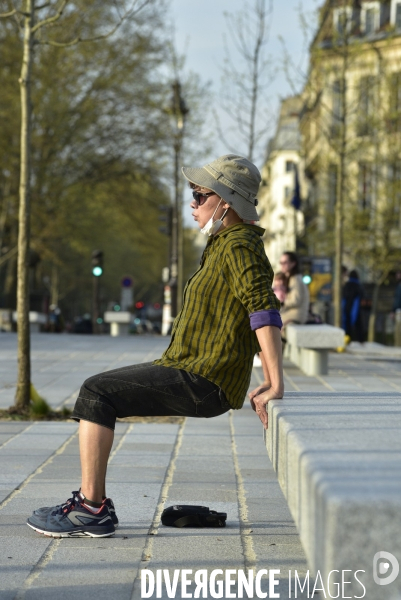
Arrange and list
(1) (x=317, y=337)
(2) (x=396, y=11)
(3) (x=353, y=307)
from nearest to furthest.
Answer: (1) (x=317, y=337) → (3) (x=353, y=307) → (2) (x=396, y=11)

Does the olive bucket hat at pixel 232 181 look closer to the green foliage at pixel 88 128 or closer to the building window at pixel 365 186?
the green foliage at pixel 88 128

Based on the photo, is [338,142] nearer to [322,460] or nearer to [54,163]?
[54,163]

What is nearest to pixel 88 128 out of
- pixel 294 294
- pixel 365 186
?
pixel 365 186

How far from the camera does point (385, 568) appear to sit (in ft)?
7.79

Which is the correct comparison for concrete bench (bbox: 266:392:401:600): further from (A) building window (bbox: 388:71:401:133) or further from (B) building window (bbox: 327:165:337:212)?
(A) building window (bbox: 388:71:401:133)

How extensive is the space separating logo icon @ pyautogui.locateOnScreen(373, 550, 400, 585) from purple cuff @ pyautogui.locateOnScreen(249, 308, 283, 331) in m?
1.99

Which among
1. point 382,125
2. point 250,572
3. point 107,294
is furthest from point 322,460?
point 107,294

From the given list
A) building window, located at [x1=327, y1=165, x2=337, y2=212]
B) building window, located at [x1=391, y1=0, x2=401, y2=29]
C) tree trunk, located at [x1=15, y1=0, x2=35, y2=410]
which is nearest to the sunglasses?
tree trunk, located at [x1=15, y1=0, x2=35, y2=410]

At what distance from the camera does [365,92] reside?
72.1 ft

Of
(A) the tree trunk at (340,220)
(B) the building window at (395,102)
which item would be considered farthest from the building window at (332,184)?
(A) the tree trunk at (340,220)

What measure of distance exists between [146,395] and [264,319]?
0.68 metres

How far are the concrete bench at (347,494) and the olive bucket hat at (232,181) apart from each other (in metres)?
1.27

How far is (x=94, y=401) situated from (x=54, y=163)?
94.7 ft

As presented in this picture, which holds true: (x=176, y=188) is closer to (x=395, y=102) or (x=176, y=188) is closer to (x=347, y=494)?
(x=395, y=102)
